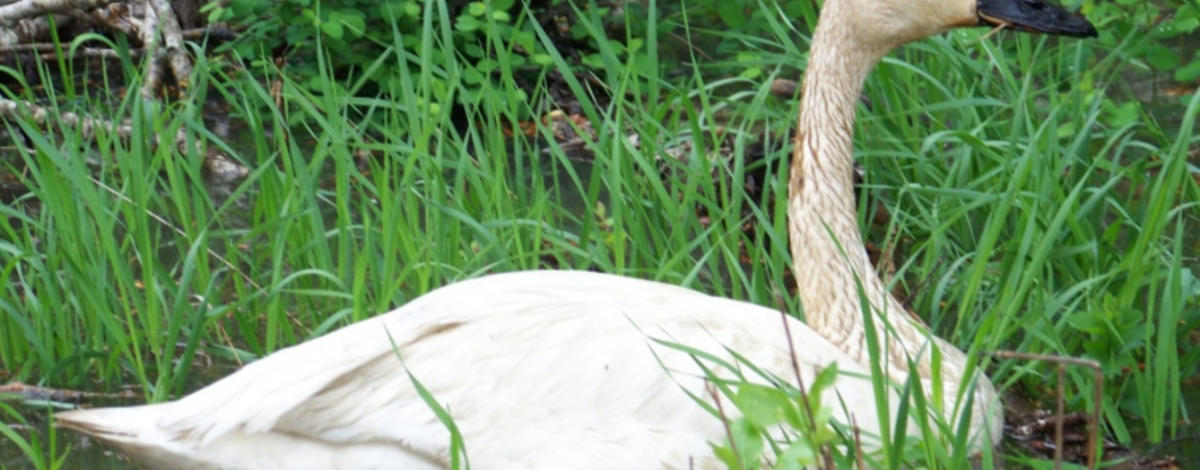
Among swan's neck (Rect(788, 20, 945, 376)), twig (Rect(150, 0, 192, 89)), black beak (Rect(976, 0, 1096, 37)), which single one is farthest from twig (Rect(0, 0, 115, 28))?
black beak (Rect(976, 0, 1096, 37))

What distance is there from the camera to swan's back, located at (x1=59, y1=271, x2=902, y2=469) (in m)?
3.44

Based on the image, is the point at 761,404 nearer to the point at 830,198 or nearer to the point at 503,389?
the point at 503,389

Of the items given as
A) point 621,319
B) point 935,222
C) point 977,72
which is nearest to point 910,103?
point 977,72

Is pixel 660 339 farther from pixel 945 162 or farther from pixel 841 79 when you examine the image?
pixel 945 162

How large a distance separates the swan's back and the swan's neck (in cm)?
49

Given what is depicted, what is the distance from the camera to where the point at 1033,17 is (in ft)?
14.1

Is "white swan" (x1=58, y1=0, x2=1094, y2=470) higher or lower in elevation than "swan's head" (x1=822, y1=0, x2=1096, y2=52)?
lower

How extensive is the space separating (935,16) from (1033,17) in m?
0.23

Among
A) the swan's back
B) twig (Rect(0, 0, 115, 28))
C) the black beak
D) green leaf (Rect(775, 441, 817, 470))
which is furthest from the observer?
twig (Rect(0, 0, 115, 28))

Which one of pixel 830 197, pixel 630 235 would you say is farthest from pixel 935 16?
pixel 630 235

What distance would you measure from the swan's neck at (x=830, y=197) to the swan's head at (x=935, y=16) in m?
0.04

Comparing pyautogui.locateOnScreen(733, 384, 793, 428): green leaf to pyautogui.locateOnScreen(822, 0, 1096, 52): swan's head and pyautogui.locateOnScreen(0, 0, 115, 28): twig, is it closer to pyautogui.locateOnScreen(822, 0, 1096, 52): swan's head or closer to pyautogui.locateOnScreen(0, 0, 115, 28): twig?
pyautogui.locateOnScreen(822, 0, 1096, 52): swan's head

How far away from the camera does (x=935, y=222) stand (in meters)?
4.61

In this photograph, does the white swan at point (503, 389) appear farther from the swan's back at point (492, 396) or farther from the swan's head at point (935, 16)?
the swan's head at point (935, 16)
